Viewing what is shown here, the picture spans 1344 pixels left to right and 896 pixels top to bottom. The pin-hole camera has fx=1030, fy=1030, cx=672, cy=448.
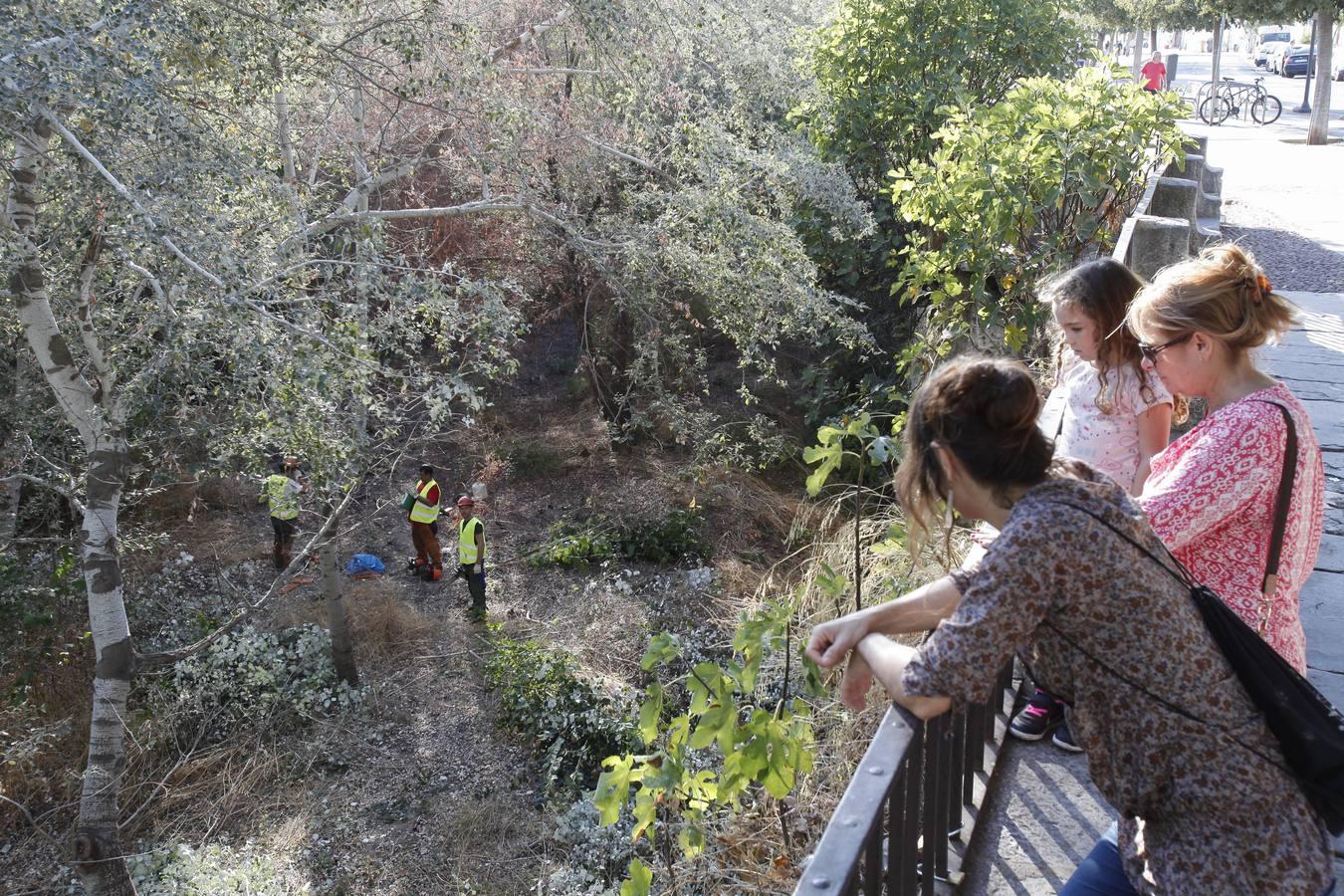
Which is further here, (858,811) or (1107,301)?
(1107,301)

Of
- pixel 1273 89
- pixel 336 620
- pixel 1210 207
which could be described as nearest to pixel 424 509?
pixel 336 620

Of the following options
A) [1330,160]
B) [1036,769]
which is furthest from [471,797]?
[1330,160]

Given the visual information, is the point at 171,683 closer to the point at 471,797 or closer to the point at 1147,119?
the point at 471,797

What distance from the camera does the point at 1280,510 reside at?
207 cm

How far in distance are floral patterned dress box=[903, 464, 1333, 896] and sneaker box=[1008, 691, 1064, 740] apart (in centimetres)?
152

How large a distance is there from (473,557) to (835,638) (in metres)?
8.70

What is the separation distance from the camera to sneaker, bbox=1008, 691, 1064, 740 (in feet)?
10.00

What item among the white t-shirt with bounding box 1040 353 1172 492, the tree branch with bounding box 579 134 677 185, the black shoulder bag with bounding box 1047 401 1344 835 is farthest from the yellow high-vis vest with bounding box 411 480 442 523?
the black shoulder bag with bounding box 1047 401 1344 835

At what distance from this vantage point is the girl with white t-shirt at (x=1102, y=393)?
2.89 m

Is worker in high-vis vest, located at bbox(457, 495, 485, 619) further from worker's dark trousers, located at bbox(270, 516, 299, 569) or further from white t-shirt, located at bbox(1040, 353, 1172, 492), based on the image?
white t-shirt, located at bbox(1040, 353, 1172, 492)

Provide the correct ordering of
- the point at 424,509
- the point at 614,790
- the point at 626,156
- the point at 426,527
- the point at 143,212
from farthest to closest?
the point at 426,527, the point at 424,509, the point at 626,156, the point at 143,212, the point at 614,790

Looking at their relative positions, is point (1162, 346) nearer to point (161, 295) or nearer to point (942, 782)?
point (942, 782)

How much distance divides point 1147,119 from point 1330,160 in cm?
A: 1414

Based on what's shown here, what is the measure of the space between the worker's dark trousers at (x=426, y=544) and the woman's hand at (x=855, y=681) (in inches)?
381
